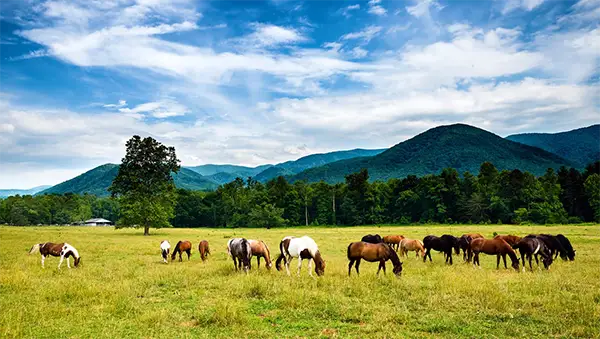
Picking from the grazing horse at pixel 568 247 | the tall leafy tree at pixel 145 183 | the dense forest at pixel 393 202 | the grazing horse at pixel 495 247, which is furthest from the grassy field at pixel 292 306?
the dense forest at pixel 393 202

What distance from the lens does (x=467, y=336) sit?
26.9ft

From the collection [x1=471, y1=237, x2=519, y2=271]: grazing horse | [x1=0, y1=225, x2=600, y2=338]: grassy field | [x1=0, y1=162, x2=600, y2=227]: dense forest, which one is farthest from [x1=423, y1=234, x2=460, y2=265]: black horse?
[x1=0, y1=162, x2=600, y2=227]: dense forest

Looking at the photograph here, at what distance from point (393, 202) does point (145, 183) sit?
5814 centimetres

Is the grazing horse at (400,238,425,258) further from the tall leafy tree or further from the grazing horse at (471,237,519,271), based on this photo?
the tall leafy tree

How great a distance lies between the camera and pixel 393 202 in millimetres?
87750

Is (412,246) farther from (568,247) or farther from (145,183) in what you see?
(145,183)

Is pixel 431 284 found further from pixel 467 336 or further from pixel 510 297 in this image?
pixel 467 336

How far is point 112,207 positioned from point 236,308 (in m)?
155

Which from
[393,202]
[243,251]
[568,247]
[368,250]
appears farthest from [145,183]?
[393,202]

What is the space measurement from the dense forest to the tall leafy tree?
28.3 feet

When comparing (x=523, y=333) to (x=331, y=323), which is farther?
(x=331, y=323)

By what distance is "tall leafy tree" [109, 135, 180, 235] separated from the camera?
4894 cm

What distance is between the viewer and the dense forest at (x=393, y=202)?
70375 mm

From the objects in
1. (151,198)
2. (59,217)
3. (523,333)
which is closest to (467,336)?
(523,333)
